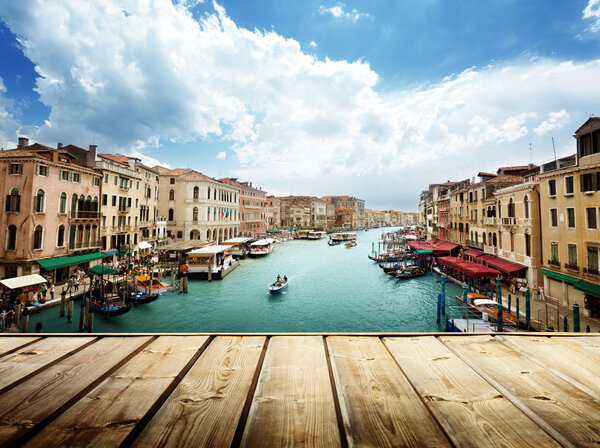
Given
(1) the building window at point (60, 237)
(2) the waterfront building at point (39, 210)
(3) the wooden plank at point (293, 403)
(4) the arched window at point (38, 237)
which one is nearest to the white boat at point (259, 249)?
(2) the waterfront building at point (39, 210)

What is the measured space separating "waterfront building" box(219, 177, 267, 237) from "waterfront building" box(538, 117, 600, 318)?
160 feet

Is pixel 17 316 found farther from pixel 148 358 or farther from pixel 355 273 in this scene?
pixel 355 273

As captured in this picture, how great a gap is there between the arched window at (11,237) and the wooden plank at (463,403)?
25983mm

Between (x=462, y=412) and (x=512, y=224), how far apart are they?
82.5ft

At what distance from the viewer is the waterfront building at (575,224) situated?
1387 centimetres

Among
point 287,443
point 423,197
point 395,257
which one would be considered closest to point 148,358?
point 287,443

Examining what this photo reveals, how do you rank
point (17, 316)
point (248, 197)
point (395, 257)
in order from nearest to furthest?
1. point (17, 316)
2. point (395, 257)
3. point (248, 197)

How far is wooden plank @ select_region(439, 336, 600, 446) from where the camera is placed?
118cm

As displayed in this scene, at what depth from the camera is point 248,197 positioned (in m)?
62.7

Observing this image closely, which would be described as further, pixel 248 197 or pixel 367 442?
pixel 248 197

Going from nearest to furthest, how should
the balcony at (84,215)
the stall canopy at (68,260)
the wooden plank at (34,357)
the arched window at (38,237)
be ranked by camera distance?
the wooden plank at (34,357), the stall canopy at (68,260), the arched window at (38,237), the balcony at (84,215)

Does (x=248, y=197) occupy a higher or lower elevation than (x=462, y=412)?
higher

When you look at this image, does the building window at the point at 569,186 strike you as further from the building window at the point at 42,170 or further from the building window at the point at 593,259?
the building window at the point at 42,170

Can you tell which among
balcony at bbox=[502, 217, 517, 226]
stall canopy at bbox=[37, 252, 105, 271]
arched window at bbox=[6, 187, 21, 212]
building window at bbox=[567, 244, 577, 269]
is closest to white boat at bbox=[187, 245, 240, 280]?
stall canopy at bbox=[37, 252, 105, 271]
